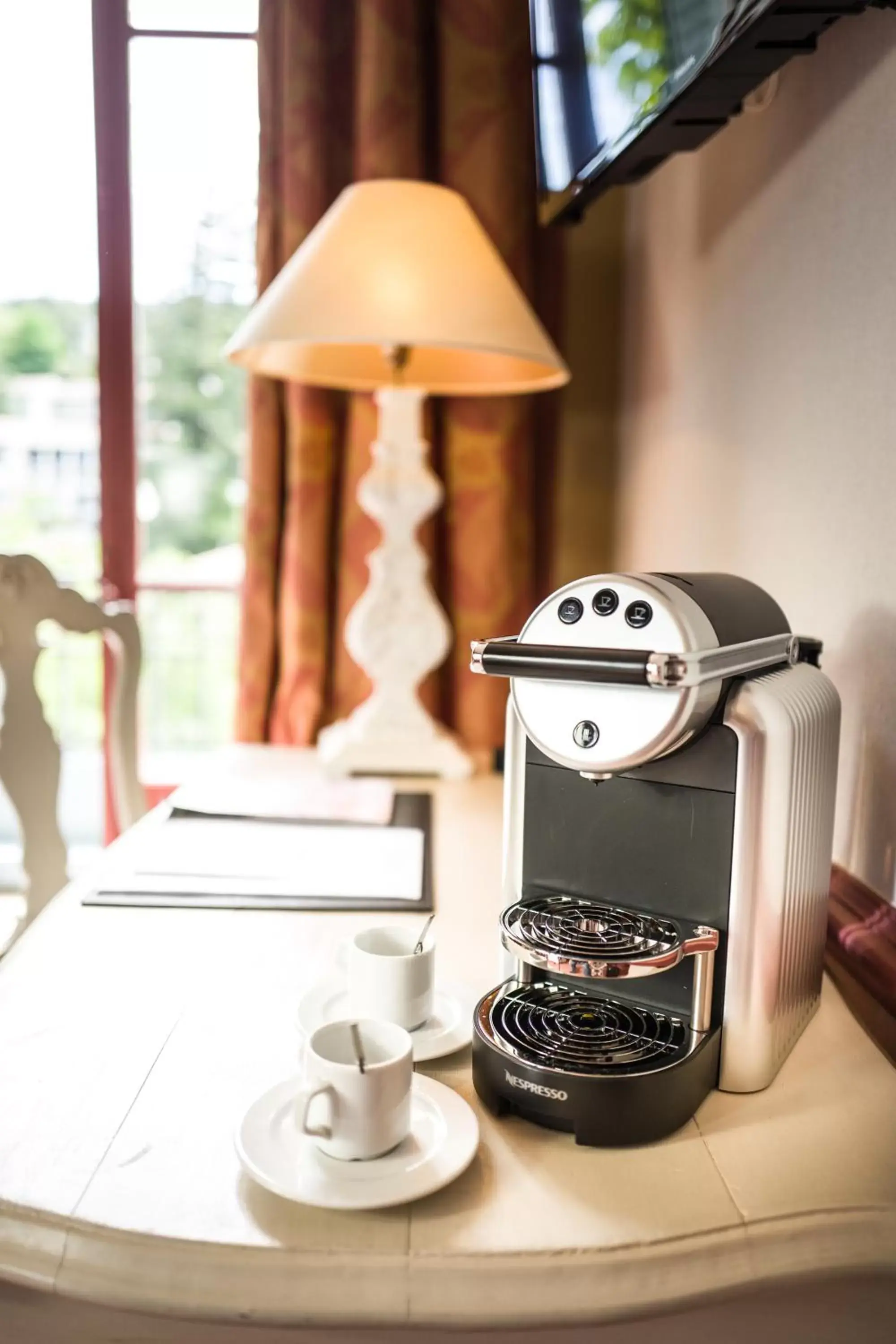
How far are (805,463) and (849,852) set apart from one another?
37cm

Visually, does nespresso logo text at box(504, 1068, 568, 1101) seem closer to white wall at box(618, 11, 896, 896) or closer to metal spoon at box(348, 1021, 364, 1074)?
metal spoon at box(348, 1021, 364, 1074)

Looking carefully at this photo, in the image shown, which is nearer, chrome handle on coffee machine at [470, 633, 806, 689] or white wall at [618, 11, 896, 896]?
chrome handle on coffee machine at [470, 633, 806, 689]

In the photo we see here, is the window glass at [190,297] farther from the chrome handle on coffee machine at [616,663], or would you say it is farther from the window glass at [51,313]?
the chrome handle on coffee machine at [616,663]

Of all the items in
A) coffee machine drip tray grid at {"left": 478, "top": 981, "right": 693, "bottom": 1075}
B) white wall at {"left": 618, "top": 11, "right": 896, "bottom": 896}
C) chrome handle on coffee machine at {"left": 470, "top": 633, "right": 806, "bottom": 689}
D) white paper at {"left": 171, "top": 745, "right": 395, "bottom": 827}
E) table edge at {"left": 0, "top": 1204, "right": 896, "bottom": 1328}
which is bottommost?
white paper at {"left": 171, "top": 745, "right": 395, "bottom": 827}

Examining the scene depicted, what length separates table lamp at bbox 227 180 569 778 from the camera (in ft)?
4.44

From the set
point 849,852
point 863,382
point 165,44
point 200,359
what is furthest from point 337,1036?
point 165,44

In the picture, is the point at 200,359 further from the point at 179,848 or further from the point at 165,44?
the point at 179,848

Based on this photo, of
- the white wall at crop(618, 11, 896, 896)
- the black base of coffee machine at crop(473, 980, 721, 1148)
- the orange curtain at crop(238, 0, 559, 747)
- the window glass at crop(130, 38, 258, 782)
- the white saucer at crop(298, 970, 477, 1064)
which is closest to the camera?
the black base of coffee machine at crop(473, 980, 721, 1148)

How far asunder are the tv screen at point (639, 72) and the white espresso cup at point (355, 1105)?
0.75m

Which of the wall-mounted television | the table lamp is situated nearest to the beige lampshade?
the table lamp

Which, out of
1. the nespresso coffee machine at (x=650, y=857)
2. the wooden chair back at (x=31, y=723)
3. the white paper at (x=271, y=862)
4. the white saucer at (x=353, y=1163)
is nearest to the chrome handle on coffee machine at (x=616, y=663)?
the nespresso coffee machine at (x=650, y=857)

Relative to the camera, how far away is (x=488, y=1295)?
0.53 meters

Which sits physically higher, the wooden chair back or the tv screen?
the tv screen

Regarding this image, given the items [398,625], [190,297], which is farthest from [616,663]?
[190,297]
